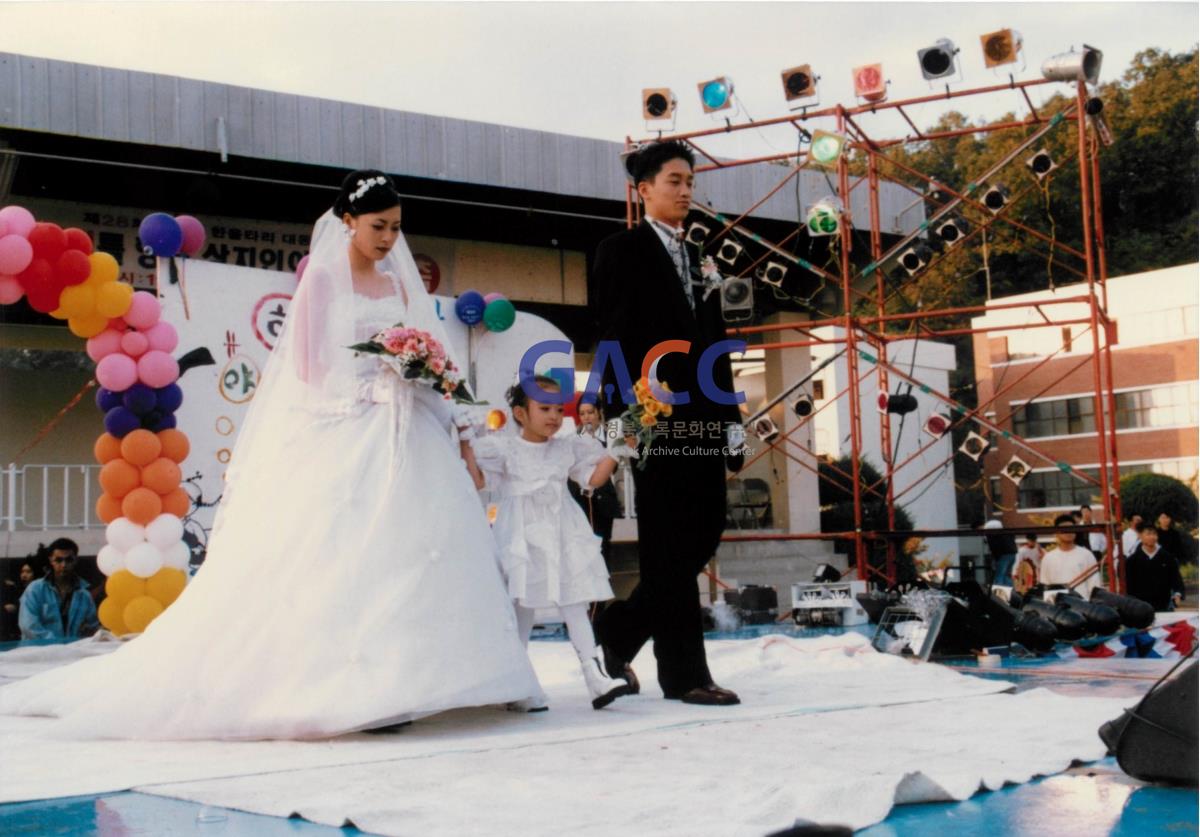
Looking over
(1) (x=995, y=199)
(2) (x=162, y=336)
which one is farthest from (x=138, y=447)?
(1) (x=995, y=199)

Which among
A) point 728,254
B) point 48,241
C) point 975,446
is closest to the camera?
point 48,241

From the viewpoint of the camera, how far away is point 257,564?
4.04m

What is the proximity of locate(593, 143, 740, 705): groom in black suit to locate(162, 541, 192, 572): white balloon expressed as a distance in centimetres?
488

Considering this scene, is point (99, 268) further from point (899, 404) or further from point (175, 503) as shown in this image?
point (899, 404)

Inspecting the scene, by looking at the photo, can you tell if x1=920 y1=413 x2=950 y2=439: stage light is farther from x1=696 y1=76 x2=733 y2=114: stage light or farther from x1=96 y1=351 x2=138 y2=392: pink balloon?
x1=96 y1=351 x2=138 y2=392: pink balloon

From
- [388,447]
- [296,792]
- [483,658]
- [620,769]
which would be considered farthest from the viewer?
[388,447]

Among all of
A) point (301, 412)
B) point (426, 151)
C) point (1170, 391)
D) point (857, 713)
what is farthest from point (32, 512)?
point (1170, 391)

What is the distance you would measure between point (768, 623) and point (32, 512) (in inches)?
299

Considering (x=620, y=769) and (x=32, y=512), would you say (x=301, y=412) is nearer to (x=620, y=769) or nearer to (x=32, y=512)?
(x=620, y=769)

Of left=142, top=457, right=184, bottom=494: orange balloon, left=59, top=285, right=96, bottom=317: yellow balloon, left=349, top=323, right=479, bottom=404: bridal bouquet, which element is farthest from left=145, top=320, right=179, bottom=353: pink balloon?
left=349, top=323, right=479, bottom=404: bridal bouquet

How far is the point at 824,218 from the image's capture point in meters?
12.1

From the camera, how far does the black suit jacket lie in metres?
4.55

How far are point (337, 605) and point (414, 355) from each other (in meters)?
0.86

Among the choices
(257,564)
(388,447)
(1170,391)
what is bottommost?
(257,564)
